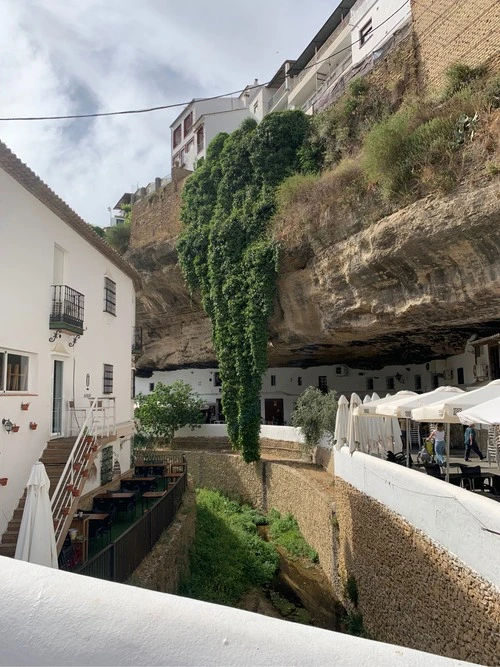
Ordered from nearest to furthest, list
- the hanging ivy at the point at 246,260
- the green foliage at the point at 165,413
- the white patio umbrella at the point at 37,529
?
the white patio umbrella at the point at 37,529, the hanging ivy at the point at 246,260, the green foliage at the point at 165,413

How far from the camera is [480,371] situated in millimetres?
18469

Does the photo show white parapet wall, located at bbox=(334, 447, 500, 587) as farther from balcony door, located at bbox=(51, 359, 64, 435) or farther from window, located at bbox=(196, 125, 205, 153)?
window, located at bbox=(196, 125, 205, 153)

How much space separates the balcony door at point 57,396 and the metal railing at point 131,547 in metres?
3.31

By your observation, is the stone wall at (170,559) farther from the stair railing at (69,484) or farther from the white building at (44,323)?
the white building at (44,323)

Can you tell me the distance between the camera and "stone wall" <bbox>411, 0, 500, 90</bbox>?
41.8 feet

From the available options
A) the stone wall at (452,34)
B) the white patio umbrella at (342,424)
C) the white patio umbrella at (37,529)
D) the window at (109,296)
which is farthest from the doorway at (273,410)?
the white patio umbrella at (37,529)

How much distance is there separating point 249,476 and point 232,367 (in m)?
4.96

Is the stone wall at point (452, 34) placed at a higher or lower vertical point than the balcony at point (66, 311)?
higher

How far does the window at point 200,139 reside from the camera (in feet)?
123

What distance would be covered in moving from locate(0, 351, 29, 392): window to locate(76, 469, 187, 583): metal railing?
380cm

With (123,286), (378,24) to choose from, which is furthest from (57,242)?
(378,24)

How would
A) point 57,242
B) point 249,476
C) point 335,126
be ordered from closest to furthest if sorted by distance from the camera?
point 57,242, point 335,126, point 249,476

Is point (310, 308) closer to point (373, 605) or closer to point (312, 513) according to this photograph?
point (312, 513)

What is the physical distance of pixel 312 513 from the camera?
15000 mm
